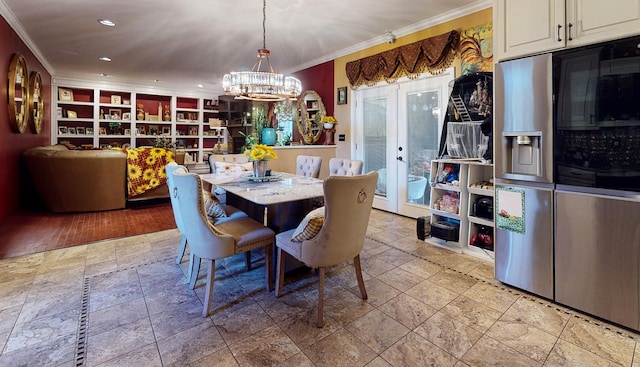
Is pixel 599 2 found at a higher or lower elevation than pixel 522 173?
higher

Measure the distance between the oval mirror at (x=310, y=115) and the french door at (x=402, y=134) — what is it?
89 cm

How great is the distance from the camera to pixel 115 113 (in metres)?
8.43

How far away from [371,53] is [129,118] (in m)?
7.19

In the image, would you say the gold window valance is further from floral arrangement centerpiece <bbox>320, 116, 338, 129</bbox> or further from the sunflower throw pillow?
the sunflower throw pillow

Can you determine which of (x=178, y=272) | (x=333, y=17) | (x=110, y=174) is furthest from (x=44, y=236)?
(x=333, y=17)

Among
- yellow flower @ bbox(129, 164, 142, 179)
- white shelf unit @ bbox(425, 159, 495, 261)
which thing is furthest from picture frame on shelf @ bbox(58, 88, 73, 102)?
white shelf unit @ bbox(425, 159, 495, 261)

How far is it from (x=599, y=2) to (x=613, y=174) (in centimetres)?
104

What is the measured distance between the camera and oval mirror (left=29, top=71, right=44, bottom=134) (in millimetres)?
4875

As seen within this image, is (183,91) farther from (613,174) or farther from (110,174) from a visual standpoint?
(613,174)

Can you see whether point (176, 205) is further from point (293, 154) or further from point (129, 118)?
point (129, 118)

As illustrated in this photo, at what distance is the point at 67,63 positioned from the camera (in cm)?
625

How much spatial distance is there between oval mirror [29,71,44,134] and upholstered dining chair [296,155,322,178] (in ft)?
14.7

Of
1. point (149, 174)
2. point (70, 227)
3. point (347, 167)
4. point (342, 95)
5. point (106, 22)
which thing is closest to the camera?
point (347, 167)

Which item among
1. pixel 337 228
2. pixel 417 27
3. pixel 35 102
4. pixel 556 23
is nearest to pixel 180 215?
pixel 337 228
